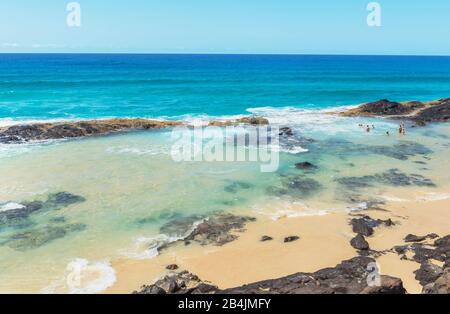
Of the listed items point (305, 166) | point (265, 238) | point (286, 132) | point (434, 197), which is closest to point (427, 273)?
point (265, 238)

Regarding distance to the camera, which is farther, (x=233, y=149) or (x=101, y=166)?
(x=233, y=149)

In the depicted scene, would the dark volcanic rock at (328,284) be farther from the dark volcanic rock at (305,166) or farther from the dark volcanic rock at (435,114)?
the dark volcanic rock at (435,114)

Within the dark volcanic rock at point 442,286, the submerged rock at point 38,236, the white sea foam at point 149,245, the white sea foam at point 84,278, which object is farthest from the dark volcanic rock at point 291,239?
the submerged rock at point 38,236

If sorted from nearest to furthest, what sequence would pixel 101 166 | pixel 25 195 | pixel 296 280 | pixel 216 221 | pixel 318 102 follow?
pixel 296 280 → pixel 216 221 → pixel 25 195 → pixel 101 166 → pixel 318 102

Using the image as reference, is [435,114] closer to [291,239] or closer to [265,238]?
[291,239]

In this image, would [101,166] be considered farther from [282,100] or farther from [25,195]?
[282,100]
